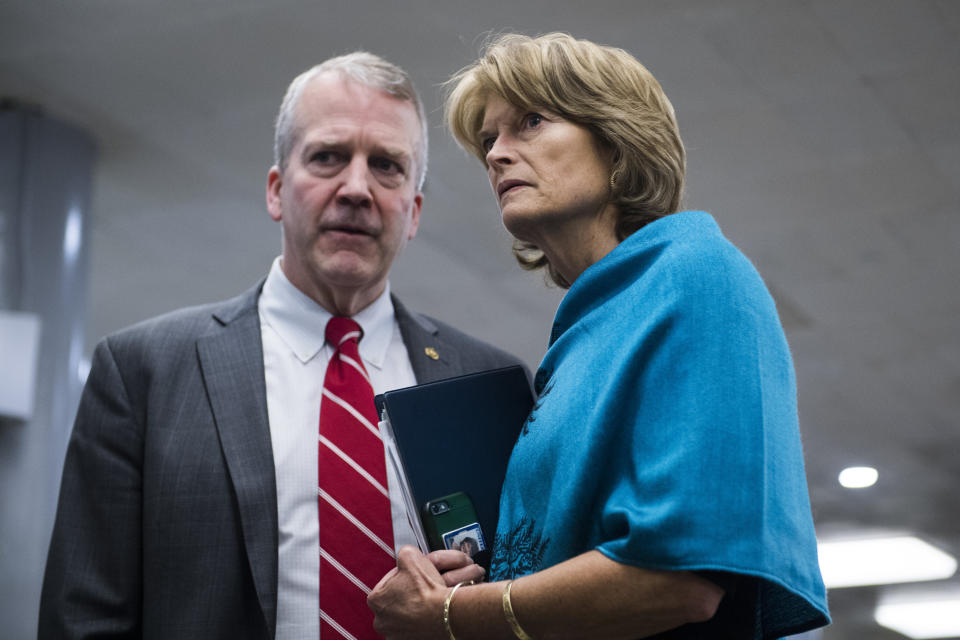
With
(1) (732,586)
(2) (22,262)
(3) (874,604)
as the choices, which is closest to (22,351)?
(2) (22,262)

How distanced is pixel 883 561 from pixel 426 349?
13.2m

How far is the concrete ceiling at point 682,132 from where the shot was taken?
4859 mm

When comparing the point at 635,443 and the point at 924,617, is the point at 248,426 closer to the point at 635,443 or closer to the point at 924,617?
the point at 635,443

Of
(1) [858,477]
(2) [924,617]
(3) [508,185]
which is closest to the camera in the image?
(3) [508,185]

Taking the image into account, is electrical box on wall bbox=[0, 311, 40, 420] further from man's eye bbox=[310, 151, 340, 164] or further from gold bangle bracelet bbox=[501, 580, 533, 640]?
gold bangle bracelet bbox=[501, 580, 533, 640]

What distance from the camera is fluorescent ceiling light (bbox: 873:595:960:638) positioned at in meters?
15.2

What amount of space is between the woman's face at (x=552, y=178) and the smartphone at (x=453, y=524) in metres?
0.45

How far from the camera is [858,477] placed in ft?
37.5

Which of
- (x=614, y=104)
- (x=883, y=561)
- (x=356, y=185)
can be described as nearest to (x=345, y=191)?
(x=356, y=185)

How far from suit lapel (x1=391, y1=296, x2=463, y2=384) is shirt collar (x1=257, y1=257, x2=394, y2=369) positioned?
0.05m

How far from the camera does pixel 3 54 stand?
200 inches

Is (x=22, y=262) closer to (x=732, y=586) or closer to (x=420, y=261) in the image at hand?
(x=420, y=261)

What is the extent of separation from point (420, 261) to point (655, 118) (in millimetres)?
5782

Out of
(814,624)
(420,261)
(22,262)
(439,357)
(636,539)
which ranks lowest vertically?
(814,624)
